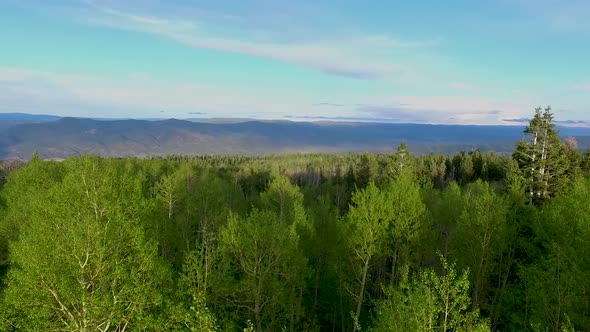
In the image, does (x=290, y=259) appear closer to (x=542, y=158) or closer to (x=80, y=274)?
(x=80, y=274)

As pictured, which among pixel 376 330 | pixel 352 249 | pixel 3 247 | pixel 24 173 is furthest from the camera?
pixel 24 173

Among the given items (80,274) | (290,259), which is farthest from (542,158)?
(80,274)

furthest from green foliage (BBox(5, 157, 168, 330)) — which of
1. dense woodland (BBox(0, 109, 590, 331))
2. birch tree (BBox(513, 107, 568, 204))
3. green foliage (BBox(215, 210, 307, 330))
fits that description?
birch tree (BBox(513, 107, 568, 204))

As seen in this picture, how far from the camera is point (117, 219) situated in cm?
2542

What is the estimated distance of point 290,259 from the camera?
35688 mm

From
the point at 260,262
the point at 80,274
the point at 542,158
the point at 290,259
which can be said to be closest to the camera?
the point at 80,274

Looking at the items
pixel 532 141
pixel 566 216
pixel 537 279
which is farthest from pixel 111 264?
pixel 532 141

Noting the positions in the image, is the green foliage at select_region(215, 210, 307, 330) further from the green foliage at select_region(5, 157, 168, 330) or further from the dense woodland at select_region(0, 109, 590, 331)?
the green foliage at select_region(5, 157, 168, 330)

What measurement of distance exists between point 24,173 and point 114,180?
117 feet

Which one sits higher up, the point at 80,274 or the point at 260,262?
the point at 80,274

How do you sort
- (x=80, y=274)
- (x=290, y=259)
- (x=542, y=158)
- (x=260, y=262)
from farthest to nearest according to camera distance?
(x=542, y=158) < (x=290, y=259) < (x=260, y=262) < (x=80, y=274)

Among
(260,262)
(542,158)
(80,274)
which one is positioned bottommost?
(260,262)

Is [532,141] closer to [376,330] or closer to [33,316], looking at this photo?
[376,330]

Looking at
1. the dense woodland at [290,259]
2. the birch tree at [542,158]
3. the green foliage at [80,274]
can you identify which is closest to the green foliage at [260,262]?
the dense woodland at [290,259]
